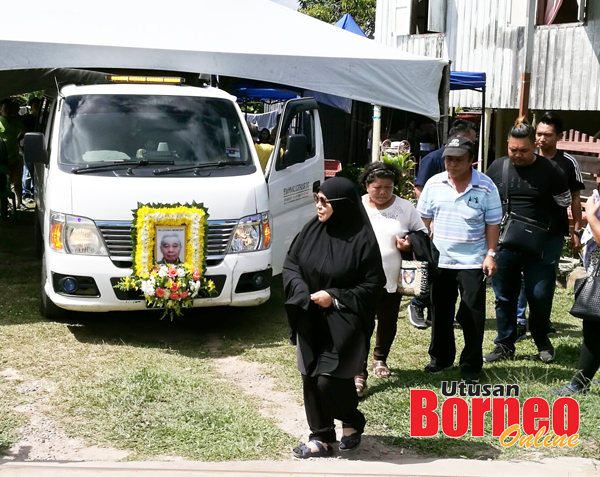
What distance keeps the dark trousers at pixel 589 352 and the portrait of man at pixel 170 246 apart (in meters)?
3.29

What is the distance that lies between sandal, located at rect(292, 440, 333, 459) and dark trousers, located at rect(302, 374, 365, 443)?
0.14 feet

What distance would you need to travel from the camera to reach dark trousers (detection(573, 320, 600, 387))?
5445 millimetres

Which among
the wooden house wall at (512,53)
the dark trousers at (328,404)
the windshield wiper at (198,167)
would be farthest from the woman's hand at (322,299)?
the wooden house wall at (512,53)

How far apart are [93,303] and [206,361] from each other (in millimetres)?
1087

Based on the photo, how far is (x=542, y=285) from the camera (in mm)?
6582

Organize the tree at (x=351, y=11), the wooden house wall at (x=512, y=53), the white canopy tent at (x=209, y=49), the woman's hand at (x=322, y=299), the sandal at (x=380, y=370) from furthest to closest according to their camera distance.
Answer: the tree at (x=351, y=11)
the wooden house wall at (x=512, y=53)
the white canopy tent at (x=209, y=49)
the sandal at (x=380, y=370)
the woman's hand at (x=322, y=299)

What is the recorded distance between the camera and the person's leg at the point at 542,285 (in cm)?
659

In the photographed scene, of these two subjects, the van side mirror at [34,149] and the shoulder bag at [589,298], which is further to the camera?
the van side mirror at [34,149]

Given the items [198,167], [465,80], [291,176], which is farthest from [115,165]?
[465,80]

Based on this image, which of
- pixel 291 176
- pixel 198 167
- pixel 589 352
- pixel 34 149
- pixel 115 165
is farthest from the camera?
pixel 291 176

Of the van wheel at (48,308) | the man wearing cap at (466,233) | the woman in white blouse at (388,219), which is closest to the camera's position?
the woman in white blouse at (388,219)

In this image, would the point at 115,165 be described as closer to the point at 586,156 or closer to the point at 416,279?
the point at 416,279

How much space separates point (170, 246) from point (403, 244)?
2.21 metres

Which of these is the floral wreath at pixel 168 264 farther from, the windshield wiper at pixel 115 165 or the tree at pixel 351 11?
the tree at pixel 351 11
